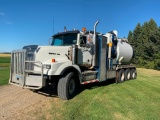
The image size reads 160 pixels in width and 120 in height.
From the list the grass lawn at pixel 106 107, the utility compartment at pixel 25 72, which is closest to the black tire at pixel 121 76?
the grass lawn at pixel 106 107

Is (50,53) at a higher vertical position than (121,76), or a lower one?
higher

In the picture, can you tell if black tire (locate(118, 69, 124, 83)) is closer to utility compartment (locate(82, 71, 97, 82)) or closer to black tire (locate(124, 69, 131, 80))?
black tire (locate(124, 69, 131, 80))

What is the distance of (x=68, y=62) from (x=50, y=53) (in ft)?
2.69

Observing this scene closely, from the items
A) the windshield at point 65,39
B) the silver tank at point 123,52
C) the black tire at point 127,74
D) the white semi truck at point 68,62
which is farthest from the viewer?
the black tire at point 127,74

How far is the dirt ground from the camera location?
5820 mm

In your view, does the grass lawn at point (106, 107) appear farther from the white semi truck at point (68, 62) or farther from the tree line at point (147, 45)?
the tree line at point (147, 45)

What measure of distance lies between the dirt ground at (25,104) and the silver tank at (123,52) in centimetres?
568

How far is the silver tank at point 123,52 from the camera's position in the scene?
41.5 feet

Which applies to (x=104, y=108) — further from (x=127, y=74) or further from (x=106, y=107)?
(x=127, y=74)

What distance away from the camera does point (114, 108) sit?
6.69 metres

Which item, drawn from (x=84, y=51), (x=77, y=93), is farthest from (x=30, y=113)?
(x=84, y=51)

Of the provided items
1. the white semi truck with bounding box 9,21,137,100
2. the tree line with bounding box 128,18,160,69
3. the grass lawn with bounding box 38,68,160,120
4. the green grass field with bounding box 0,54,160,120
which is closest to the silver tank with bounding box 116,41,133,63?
the white semi truck with bounding box 9,21,137,100

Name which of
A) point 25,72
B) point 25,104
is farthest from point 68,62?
point 25,104

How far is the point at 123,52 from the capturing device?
43.4 feet
